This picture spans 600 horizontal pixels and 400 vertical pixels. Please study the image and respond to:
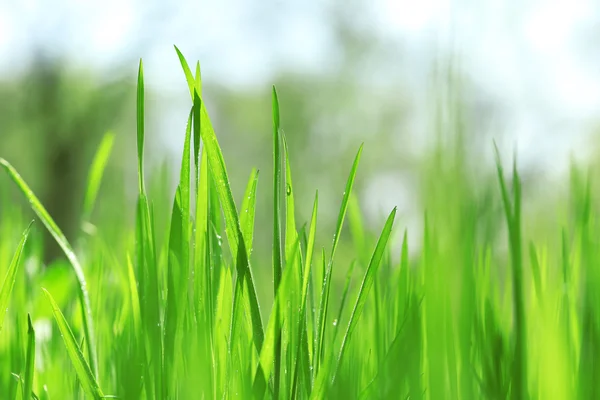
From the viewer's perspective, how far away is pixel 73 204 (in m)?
8.83

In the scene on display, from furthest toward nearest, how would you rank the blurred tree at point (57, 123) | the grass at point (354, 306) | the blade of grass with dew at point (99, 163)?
1. the blurred tree at point (57, 123)
2. the blade of grass with dew at point (99, 163)
3. the grass at point (354, 306)

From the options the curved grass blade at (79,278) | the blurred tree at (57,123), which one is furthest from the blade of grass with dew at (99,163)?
the blurred tree at (57,123)

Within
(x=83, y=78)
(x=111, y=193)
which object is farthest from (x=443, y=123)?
(x=83, y=78)

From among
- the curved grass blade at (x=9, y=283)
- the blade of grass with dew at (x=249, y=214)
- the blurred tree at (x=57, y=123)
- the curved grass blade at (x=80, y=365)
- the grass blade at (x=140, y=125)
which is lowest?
the curved grass blade at (x=80, y=365)

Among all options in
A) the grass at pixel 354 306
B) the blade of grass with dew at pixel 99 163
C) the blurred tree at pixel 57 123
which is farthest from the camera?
the blurred tree at pixel 57 123

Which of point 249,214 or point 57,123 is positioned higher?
point 57,123

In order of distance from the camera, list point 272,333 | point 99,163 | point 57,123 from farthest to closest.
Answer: point 57,123
point 99,163
point 272,333

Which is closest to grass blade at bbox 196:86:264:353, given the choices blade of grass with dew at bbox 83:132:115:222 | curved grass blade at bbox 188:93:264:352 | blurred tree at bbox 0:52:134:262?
curved grass blade at bbox 188:93:264:352

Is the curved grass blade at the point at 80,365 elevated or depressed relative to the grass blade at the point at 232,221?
depressed

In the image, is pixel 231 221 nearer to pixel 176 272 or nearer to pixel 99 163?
pixel 176 272

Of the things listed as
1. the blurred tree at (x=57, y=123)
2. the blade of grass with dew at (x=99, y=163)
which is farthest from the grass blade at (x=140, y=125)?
the blurred tree at (x=57, y=123)

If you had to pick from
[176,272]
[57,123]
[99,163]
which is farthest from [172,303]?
[57,123]

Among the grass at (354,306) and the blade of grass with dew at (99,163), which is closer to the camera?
the grass at (354,306)

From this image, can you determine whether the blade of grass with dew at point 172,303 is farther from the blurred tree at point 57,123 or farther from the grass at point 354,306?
the blurred tree at point 57,123
